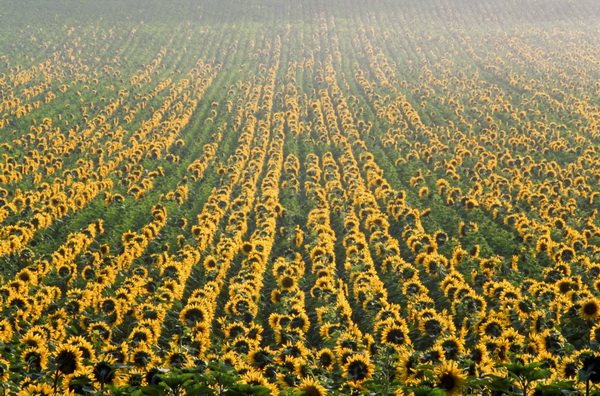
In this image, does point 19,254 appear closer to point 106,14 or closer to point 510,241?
point 510,241

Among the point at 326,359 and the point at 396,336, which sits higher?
the point at 396,336

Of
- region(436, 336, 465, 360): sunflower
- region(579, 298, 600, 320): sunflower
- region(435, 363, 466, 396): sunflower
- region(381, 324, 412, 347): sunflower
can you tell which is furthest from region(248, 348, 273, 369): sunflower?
region(579, 298, 600, 320): sunflower

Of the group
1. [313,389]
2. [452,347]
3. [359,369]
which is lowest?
[359,369]

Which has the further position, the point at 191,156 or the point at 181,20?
the point at 181,20

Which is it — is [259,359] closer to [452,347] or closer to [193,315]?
[452,347]

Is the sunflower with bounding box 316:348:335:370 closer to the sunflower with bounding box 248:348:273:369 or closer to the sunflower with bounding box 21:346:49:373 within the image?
the sunflower with bounding box 248:348:273:369

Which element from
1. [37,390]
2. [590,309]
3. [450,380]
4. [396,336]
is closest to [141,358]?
[37,390]

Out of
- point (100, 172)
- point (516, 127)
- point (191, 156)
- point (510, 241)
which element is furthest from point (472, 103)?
Result: point (100, 172)
